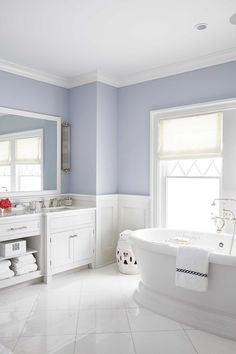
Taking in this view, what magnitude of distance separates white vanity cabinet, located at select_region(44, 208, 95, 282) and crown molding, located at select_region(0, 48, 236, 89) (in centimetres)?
187

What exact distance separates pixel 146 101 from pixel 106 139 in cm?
78

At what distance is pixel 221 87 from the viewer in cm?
370

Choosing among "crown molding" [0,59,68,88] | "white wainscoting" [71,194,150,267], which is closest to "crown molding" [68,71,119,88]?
"crown molding" [0,59,68,88]

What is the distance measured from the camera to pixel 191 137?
395cm

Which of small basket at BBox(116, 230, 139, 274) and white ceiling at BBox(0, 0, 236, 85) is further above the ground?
white ceiling at BBox(0, 0, 236, 85)

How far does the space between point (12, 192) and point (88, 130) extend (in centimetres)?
135

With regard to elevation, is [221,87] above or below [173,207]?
above

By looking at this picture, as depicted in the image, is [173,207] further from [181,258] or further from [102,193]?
[181,258]

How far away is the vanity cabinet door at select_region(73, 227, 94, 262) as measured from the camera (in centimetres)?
410

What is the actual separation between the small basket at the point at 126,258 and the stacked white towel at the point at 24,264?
3.55 ft

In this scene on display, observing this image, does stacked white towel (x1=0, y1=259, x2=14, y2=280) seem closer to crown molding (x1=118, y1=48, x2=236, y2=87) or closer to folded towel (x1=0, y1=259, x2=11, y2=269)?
folded towel (x1=0, y1=259, x2=11, y2=269)

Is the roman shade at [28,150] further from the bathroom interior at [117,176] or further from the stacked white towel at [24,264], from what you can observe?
the stacked white towel at [24,264]

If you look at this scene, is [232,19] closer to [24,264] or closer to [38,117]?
[38,117]

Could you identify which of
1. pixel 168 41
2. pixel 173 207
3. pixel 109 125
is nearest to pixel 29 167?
pixel 109 125
